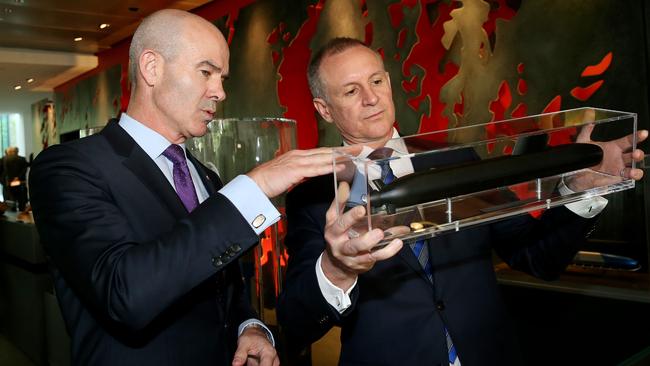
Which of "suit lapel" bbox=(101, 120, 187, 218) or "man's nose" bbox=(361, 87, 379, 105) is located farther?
"man's nose" bbox=(361, 87, 379, 105)

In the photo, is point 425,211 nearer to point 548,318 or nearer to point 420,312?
point 420,312

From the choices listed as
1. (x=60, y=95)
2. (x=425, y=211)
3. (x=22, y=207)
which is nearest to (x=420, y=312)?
(x=425, y=211)

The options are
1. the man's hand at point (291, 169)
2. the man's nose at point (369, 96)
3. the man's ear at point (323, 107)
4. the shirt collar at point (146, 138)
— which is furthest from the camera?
the man's ear at point (323, 107)

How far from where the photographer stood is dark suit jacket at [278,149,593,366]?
1.30 m

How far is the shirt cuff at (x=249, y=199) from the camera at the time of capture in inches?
39.6

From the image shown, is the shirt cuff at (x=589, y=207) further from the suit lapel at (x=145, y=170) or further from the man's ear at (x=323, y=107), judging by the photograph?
the suit lapel at (x=145, y=170)

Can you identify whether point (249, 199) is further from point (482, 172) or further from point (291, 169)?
point (482, 172)

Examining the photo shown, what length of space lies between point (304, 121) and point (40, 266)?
2579mm

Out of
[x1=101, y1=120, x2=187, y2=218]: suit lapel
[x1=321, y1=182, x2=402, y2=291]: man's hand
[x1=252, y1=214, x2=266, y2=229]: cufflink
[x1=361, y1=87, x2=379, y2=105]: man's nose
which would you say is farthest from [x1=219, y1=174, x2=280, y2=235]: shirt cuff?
[x1=361, y1=87, x2=379, y2=105]: man's nose

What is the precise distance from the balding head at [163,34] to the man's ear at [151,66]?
0.01 meters

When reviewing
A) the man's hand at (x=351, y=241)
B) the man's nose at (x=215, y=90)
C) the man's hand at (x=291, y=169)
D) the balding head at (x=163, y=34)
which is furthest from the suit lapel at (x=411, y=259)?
the balding head at (x=163, y=34)

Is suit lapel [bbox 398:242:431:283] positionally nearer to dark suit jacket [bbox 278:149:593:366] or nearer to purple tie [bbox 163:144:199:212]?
dark suit jacket [bbox 278:149:593:366]

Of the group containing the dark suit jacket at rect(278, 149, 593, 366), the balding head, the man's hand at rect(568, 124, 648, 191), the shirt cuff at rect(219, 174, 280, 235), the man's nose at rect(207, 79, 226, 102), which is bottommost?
the dark suit jacket at rect(278, 149, 593, 366)

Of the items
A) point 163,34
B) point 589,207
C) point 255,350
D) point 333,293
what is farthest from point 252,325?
point 589,207
